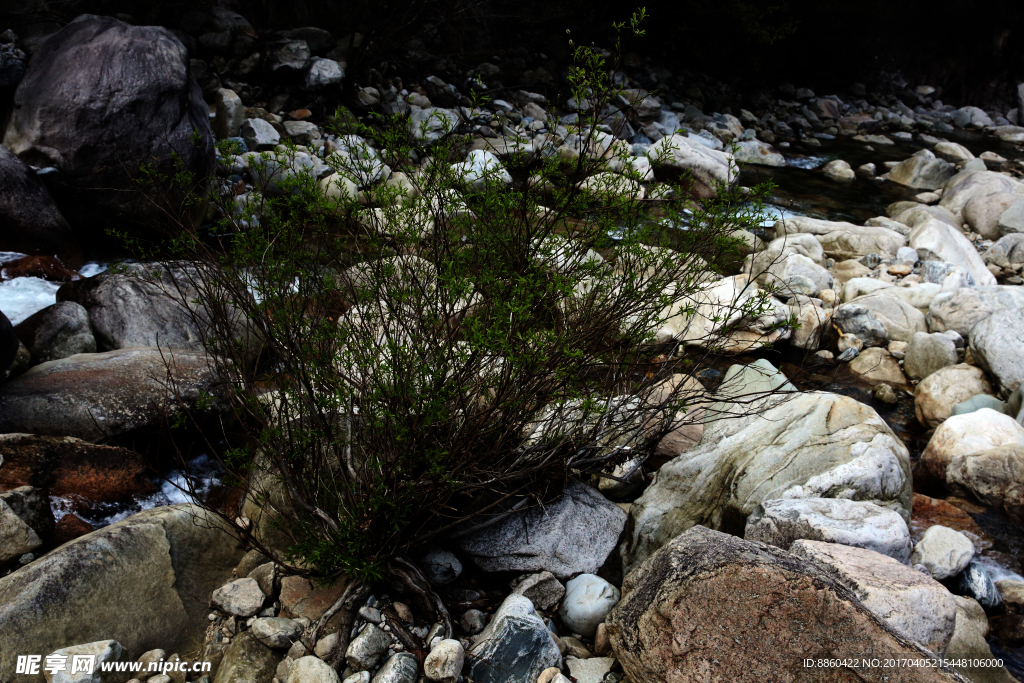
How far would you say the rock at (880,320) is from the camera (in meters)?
6.79

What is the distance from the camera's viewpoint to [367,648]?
2768 millimetres

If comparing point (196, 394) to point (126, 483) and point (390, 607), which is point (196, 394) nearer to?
point (126, 483)

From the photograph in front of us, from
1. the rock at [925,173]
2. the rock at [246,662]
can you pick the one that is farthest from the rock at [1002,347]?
the rock at [925,173]

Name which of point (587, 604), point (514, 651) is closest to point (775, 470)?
point (587, 604)

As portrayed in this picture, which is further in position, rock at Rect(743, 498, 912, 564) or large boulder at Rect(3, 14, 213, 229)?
large boulder at Rect(3, 14, 213, 229)

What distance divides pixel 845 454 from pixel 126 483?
4.27 meters

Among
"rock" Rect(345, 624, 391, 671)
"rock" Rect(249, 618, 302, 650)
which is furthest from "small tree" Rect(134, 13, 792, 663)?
"rock" Rect(249, 618, 302, 650)

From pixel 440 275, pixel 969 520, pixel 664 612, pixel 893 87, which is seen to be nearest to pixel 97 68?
pixel 440 275

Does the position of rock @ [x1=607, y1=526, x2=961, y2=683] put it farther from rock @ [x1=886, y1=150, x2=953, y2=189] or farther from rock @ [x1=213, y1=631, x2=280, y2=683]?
rock @ [x1=886, y1=150, x2=953, y2=189]

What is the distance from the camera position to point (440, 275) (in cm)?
288

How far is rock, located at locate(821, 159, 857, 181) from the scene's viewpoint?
1438 centimetres

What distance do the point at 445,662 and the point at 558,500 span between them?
1.10 meters

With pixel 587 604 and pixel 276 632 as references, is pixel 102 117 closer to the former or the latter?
pixel 276 632

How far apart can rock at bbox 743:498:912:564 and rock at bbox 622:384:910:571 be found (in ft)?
0.56
